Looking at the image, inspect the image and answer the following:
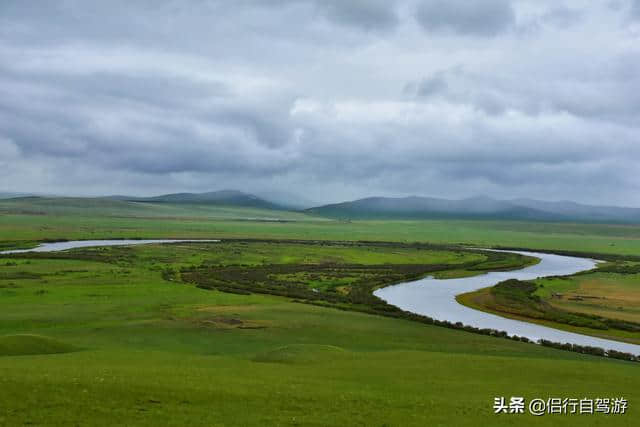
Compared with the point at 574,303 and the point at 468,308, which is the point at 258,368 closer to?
the point at 468,308

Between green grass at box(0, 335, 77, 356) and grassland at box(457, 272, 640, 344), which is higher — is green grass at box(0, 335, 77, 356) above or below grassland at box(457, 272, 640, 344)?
above

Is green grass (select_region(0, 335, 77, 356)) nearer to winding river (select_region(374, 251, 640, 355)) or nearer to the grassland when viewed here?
winding river (select_region(374, 251, 640, 355))

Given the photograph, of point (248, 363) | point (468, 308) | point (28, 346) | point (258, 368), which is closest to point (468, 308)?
point (468, 308)

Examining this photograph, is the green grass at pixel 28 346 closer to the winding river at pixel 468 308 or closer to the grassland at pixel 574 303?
the winding river at pixel 468 308

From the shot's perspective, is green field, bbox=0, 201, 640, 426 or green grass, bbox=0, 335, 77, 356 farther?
green grass, bbox=0, 335, 77, 356

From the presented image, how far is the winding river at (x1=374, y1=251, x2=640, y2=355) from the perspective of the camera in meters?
55.1

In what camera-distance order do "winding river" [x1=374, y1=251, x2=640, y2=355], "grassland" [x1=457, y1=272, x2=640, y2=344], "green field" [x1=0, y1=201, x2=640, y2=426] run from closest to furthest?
"green field" [x1=0, y1=201, x2=640, y2=426] < "winding river" [x1=374, y1=251, x2=640, y2=355] < "grassland" [x1=457, y1=272, x2=640, y2=344]

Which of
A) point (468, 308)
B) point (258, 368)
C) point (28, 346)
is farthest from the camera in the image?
point (468, 308)

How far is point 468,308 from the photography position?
237 ft

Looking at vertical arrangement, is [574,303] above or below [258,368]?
below

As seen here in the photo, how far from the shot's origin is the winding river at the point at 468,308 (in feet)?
181

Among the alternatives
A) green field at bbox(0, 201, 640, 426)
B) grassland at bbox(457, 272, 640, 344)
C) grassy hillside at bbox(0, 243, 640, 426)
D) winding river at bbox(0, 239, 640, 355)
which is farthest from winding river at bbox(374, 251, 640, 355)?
grassy hillside at bbox(0, 243, 640, 426)

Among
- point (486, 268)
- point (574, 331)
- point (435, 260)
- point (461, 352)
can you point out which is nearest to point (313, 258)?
point (435, 260)

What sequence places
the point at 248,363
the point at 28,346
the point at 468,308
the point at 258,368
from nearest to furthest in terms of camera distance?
the point at 258,368
the point at 248,363
the point at 28,346
the point at 468,308
